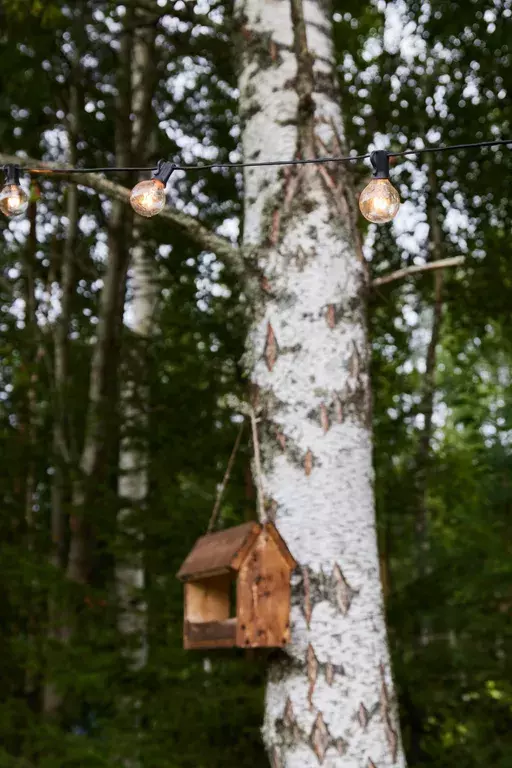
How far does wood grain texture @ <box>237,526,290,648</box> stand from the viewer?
1.91 meters

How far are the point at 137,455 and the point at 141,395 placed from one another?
0.36m

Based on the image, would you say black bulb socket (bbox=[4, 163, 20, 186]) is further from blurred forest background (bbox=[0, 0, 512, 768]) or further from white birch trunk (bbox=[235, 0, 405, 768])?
blurred forest background (bbox=[0, 0, 512, 768])

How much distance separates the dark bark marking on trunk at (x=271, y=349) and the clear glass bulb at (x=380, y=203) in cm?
63

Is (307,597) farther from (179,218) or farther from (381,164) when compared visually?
(179,218)

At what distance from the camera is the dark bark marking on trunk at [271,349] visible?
2.14 meters

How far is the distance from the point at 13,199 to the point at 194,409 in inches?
94.2

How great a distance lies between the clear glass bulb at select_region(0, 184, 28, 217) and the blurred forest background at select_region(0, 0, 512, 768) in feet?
3.44

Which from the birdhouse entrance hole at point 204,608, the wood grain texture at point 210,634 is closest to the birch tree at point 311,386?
the wood grain texture at point 210,634

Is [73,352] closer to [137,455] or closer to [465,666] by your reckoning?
[137,455]

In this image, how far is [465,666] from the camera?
3.61m

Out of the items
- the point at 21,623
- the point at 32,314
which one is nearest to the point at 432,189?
the point at 32,314

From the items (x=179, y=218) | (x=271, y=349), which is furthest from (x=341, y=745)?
(x=179, y=218)

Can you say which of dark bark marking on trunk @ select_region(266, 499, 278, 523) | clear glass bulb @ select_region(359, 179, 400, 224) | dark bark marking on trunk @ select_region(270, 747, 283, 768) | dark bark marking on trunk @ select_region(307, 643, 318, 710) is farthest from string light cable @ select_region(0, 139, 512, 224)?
dark bark marking on trunk @ select_region(270, 747, 283, 768)

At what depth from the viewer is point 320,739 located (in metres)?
1.86
